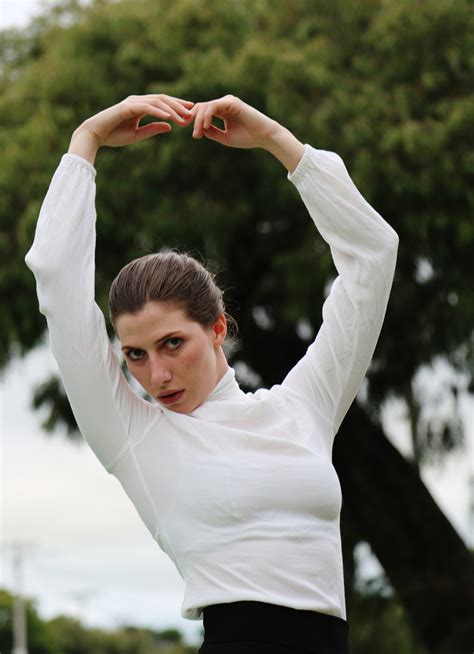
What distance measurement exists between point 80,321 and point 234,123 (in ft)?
1.59

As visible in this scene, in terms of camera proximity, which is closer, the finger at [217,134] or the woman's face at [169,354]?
the woman's face at [169,354]

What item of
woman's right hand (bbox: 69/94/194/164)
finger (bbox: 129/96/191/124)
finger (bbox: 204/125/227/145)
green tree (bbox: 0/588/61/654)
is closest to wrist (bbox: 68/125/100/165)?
woman's right hand (bbox: 69/94/194/164)

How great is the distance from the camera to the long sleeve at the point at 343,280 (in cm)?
217

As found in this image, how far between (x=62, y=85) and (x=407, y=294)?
10.00 feet

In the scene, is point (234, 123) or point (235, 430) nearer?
point (235, 430)

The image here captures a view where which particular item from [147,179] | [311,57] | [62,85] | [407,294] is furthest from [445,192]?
[62,85]

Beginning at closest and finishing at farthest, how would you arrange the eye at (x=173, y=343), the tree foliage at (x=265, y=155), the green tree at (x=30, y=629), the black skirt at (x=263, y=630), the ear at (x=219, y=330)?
the black skirt at (x=263, y=630) < the eye at (x=173, y=343) < the ear at (x=219, y=330) < the tree foliage at (x=265, y=155) < the green tree at (x=30, y=629)

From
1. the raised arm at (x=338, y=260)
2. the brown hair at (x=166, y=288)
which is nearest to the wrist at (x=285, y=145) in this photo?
the raised arm at (x=338, y=260)

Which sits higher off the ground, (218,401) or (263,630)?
(218,401)

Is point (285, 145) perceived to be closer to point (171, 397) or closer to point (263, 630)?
point (171, 397)

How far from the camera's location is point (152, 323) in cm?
204

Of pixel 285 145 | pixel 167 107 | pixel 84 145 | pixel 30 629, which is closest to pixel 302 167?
pixel 285 145

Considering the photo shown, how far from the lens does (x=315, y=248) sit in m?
9.12

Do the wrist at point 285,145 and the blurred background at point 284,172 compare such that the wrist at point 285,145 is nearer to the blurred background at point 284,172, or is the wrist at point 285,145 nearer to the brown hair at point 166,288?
the brown hair at point 166,288
